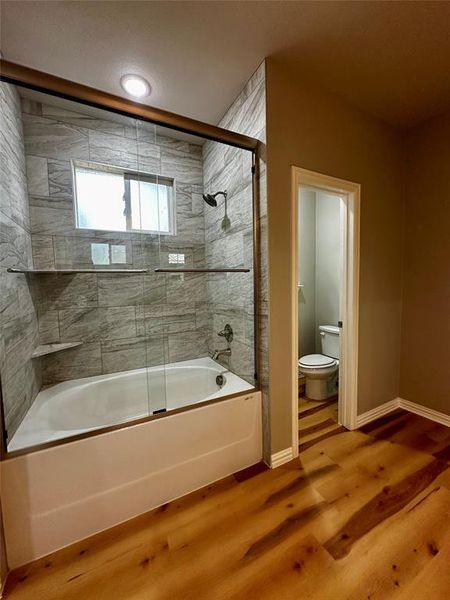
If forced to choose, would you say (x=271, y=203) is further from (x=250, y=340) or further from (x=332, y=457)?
(x=332, y=457)

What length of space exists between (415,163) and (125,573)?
3508mm

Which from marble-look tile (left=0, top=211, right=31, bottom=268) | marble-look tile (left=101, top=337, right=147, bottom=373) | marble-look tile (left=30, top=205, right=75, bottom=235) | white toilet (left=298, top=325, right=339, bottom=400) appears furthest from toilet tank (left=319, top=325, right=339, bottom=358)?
marble-look tile (left=0, top=211, right=31, bottom=268)

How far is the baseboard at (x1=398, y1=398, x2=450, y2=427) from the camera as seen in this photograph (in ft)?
7.08

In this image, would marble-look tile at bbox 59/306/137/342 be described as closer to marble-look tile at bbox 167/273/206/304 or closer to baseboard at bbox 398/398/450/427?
marble-look tile at bbox 167/273/206/304

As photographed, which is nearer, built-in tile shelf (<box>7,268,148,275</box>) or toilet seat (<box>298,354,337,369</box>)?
built-in tile shelf (<box>7,268,148,275</box>)

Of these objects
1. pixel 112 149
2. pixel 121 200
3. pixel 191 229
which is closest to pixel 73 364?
pixel 121 200

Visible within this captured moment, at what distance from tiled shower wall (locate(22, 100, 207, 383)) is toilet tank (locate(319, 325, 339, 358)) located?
143 centimetres

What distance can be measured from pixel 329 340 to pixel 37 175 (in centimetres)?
317

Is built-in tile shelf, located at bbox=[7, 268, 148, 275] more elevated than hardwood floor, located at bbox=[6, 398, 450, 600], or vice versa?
built-in tile shelf, located at bbox=[7, 268, 148, 275]

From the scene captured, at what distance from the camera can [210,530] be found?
4.26 ft

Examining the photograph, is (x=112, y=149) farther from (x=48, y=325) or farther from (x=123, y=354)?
(x=123, y=354)

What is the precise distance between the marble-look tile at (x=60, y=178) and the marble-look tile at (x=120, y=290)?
0.71 metres

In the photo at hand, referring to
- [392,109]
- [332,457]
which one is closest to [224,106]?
[392,109]

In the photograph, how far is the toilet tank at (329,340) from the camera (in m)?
2.76
